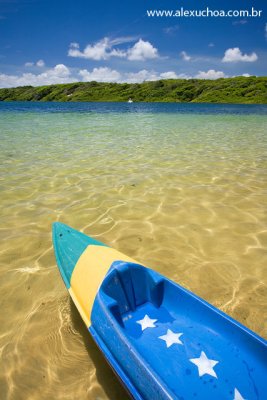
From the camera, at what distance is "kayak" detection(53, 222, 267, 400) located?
2.24 m

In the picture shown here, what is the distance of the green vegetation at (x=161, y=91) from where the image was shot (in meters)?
113

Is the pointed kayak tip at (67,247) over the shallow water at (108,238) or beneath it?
over

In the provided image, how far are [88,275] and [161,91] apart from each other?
485ft

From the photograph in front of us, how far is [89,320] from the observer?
2.73 meters

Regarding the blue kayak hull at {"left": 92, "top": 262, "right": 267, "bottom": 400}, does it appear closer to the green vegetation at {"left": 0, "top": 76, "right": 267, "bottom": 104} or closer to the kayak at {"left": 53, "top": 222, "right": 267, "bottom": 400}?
the kayak at {"left": 53, "top": 222, "right": 267, "bottom": 400}

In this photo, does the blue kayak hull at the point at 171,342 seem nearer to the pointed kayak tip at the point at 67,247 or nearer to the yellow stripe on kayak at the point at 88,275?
the yellow stripe on kayak at the point at 88,275

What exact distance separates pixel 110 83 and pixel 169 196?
6905 inches

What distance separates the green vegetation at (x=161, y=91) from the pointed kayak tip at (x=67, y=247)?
371ft

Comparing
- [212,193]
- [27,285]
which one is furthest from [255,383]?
[212,193]

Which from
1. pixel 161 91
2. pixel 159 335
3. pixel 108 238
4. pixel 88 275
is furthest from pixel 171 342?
pixel 161 91

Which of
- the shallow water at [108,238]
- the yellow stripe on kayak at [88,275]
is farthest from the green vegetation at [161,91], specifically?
the yellow stripe on kayak at [88,275]

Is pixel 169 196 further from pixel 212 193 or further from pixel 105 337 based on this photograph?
pixel 105 337

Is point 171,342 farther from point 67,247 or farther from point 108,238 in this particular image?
point 108,238

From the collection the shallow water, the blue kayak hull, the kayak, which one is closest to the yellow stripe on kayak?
the kayak
